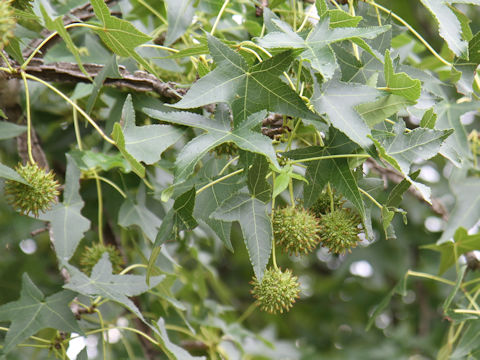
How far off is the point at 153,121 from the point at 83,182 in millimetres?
305

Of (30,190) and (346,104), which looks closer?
(346,104)

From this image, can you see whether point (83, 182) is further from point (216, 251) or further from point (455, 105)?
point (455, 105)

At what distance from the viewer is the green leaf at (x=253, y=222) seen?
107cm

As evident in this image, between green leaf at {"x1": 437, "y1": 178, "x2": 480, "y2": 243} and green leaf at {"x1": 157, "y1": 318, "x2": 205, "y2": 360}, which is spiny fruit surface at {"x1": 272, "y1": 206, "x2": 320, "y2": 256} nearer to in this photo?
green leaf at {"x1": 157, "y1": 318, "x2": 205, "y2": 360}

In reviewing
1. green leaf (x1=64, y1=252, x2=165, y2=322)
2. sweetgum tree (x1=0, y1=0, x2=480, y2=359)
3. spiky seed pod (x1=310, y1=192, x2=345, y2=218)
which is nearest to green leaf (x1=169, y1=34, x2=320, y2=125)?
sweetgum tree (x1=0, y1=0, x2=480, y2=359)

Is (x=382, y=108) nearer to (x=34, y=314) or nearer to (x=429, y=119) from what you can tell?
(x=429, y=119)

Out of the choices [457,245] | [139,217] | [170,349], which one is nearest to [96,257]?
[139,217]

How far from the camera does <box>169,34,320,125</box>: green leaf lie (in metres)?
1.07

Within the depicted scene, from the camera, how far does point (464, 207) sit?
166 cm

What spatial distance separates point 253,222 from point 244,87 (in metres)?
0.25

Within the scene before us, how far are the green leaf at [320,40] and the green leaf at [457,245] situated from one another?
28.0 inches

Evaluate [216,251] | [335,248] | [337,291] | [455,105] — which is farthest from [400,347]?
[335,248]

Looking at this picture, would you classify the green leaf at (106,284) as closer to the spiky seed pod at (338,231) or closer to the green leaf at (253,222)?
the green leaf at (253,222)

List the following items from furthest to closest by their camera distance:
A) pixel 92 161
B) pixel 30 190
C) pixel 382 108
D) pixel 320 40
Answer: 1. pixel 92 161
2. pixel 30 190
3. pixel 382 108
4. pixel 320 40
